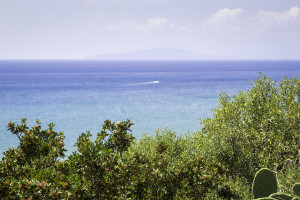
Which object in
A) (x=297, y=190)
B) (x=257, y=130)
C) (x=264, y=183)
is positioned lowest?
(x=257, y=130)

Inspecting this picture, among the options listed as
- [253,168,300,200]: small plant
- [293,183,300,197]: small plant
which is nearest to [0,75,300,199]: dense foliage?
[253,168,300,200]: small plant

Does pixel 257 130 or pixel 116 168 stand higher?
pixel 116 168

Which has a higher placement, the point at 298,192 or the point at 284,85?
the point at 284,85

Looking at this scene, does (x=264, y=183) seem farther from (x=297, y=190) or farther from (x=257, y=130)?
(x=257, y=130)

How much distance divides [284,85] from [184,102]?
68.3 meters

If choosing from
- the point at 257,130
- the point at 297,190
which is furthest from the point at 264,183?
the point at 257,130

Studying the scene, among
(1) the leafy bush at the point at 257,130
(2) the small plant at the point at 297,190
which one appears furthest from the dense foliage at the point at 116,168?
(2) the small plant at the point at 297,190

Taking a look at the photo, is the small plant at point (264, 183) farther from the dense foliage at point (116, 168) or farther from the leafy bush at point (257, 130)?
the leafy bush at point (257, 130)

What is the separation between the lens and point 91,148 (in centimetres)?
691

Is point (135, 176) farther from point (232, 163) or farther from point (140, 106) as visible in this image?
point (140, 106)

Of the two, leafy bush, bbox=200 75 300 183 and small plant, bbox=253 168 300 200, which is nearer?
small plant, bbox=253 168 300 200

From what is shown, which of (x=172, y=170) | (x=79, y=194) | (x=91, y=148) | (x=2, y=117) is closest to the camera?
(x=79, y=194)

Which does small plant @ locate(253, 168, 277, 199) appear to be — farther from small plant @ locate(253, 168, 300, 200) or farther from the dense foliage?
the dense foliage

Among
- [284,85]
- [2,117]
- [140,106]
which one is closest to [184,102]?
[140,106]
